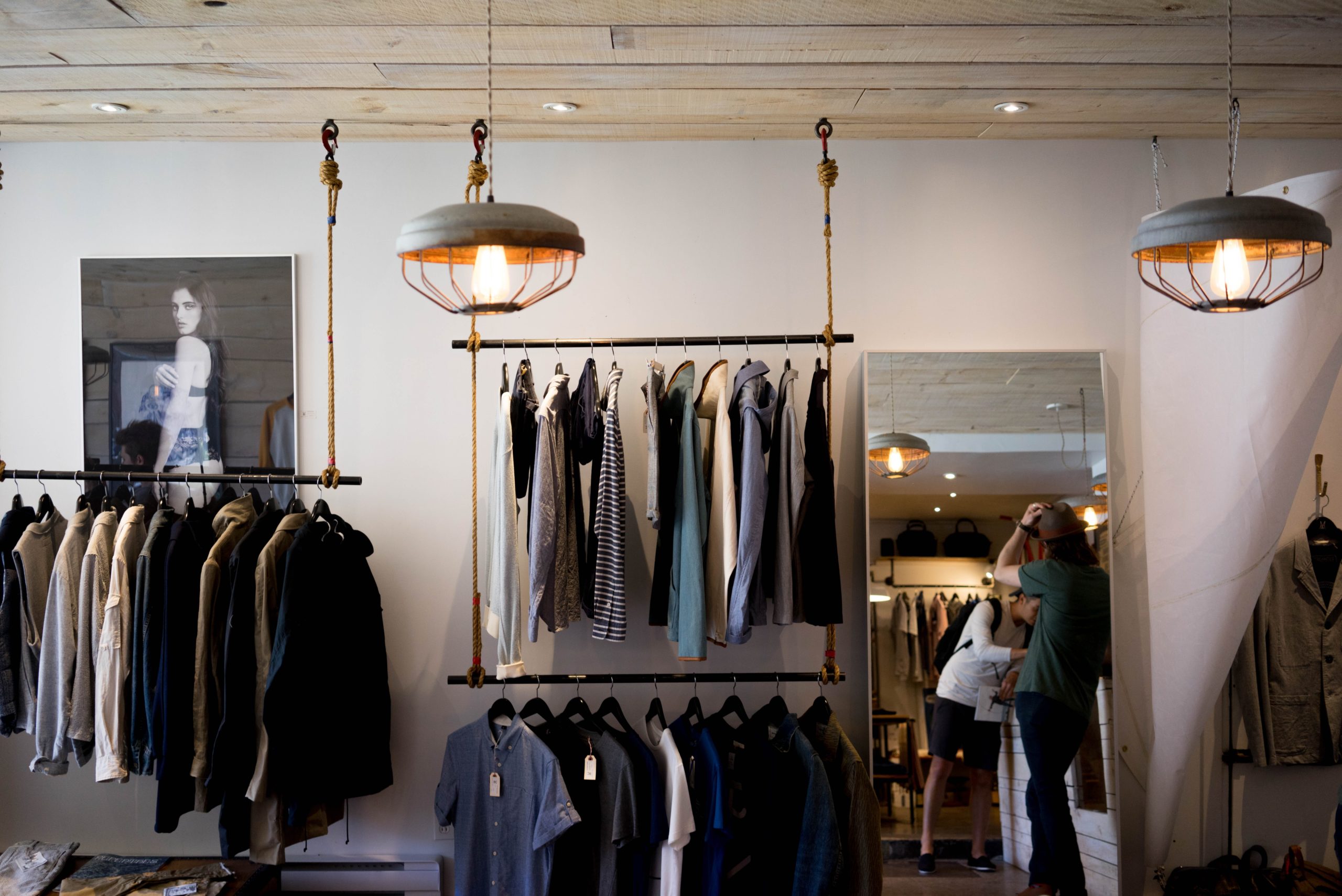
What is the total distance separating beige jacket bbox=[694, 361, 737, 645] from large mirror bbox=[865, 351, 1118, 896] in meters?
0.59

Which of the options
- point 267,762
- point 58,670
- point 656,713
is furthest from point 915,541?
point 58,670

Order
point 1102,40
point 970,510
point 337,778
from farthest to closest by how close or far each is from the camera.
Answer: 1. point 970,510
2. point 337,778
3. point 1102,40

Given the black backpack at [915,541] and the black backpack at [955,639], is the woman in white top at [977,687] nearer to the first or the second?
the black backpack at [955,639]

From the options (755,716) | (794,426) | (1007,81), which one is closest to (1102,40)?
(1007,81)

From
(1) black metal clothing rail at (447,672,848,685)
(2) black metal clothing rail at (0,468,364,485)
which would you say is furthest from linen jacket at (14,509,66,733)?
(1) black metal clothing rail at (447,672,848,685)

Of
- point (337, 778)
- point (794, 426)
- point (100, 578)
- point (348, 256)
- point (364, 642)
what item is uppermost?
point (348, 256)

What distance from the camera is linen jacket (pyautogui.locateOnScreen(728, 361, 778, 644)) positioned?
2.93 metres

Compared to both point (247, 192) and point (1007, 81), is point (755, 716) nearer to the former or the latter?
point (1007, 81)

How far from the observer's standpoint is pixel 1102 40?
9.16 feet

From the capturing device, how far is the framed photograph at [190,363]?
3502mm

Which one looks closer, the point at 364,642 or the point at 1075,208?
the point at 364,642

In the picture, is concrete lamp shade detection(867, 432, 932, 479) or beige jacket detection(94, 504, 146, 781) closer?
beige jacket detection(94, 504, 146, 781)

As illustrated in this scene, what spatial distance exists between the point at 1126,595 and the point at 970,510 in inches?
25.2

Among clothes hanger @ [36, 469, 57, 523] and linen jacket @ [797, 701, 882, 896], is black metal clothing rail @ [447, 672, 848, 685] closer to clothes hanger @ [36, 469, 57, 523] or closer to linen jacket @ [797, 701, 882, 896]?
linen jacket @ [797, 701, 882, 896]
